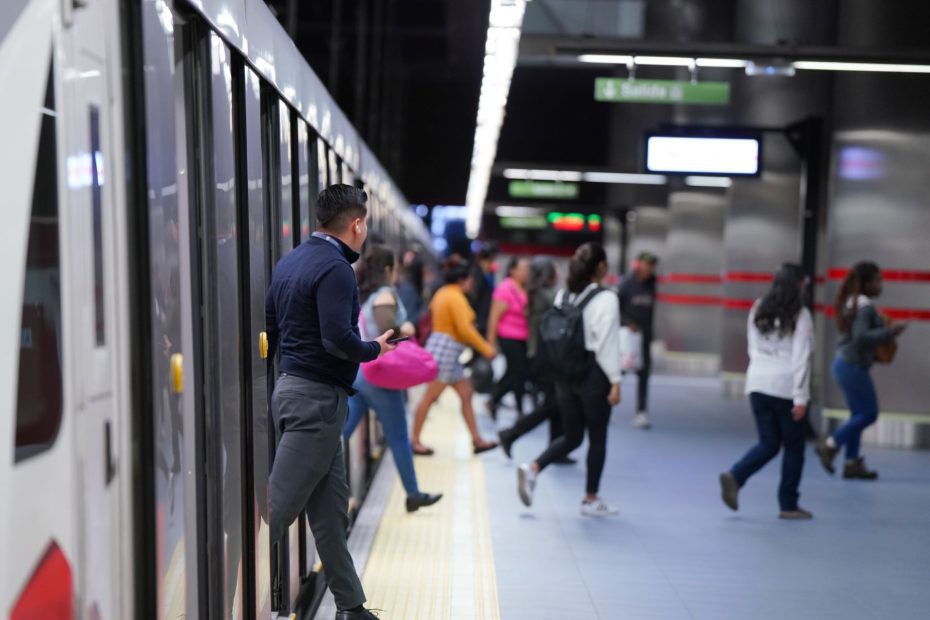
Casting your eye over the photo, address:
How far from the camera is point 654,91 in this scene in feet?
37.3

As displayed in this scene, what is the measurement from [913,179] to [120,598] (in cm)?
1027

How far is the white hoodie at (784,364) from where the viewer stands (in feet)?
24.7

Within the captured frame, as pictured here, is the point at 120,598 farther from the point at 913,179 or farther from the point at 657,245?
the point at 657,245

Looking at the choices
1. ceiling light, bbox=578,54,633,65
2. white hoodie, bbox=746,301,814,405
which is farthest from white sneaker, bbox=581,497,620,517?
ceiling light, bbox=578,54,633,65

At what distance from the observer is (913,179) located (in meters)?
11.4

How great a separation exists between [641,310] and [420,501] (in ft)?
21.5

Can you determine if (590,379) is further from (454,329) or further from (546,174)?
(546,174)

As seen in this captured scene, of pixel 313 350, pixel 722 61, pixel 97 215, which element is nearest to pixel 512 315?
pixel 722 61

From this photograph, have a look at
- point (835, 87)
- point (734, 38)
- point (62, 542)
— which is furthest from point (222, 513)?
point (734, 38)

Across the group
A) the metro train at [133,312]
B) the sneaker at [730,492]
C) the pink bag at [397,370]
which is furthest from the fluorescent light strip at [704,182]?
the metro train at [133,312]

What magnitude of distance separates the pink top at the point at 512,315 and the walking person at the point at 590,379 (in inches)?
162

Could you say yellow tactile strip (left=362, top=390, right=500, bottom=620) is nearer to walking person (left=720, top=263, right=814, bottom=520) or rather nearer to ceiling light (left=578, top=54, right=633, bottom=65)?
walking person (left=720, top=263, right=814, bottom=520)

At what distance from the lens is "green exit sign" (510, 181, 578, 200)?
26547mm

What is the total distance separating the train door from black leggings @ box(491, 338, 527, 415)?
9.56 meters
